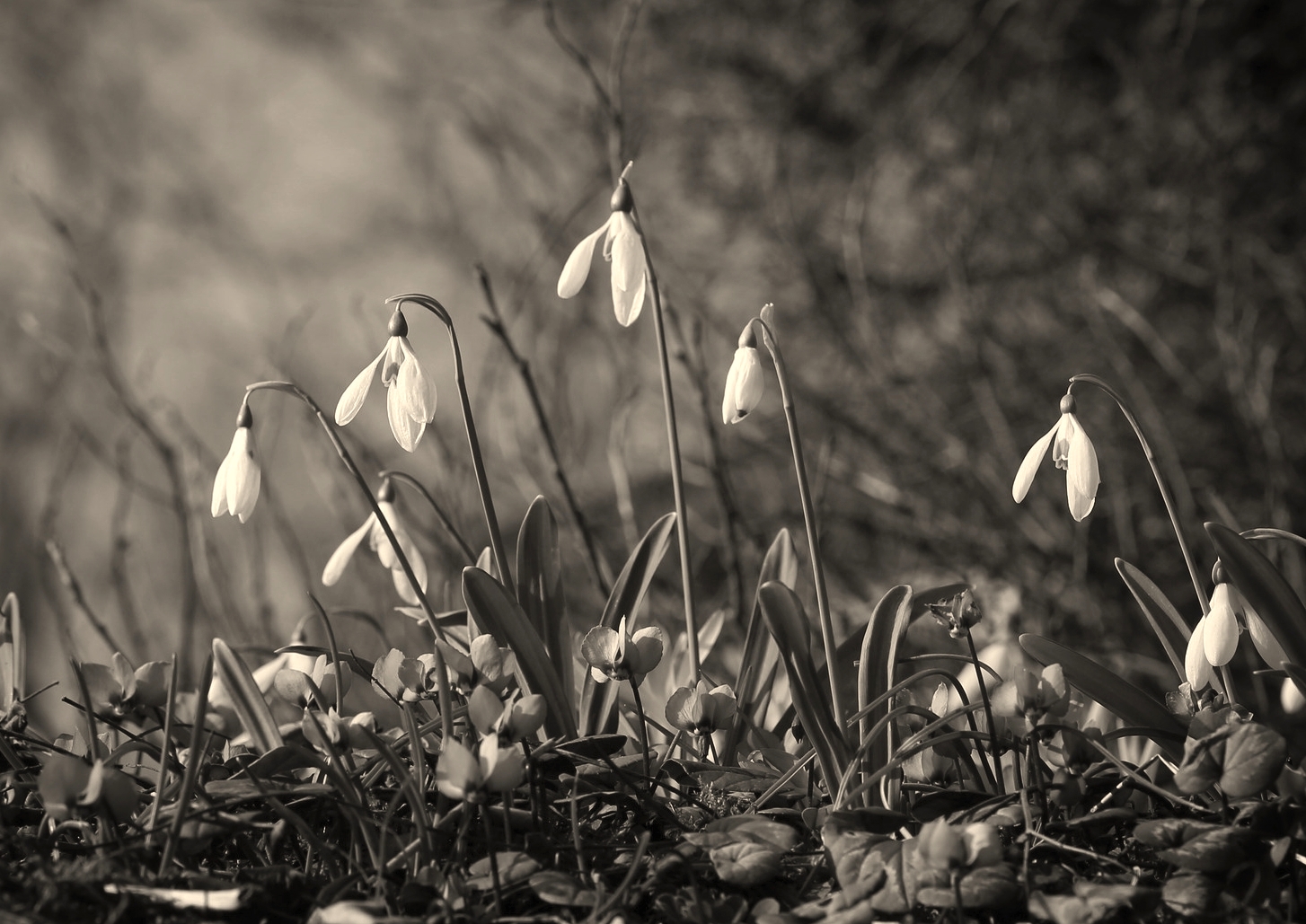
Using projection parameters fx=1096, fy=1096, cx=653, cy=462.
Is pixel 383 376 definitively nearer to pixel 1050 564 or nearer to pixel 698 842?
pixel 698 842

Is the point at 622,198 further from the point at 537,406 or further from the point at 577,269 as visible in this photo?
the point at 537,406

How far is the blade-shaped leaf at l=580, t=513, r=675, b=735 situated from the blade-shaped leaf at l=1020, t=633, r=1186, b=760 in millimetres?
491

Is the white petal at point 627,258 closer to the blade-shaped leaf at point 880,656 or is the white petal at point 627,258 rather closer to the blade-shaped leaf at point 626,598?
the blade-shaped leaf at point 626,598

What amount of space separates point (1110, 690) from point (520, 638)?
Result: 660 millimetres

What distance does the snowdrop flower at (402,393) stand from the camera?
50.4 inches

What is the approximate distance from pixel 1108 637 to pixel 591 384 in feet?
7.74

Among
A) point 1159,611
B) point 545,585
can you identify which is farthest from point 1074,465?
point 545,585

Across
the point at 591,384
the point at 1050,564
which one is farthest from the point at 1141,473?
the point at 591,384

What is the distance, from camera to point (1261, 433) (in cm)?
329

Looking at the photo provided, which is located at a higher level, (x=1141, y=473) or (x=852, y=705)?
(x=1141, y=473)

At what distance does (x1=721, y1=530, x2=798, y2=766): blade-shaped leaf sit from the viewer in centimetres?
134

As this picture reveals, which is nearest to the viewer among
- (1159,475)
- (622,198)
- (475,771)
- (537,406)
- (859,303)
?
(475,771)

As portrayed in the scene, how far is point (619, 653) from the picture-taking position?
1172 mm

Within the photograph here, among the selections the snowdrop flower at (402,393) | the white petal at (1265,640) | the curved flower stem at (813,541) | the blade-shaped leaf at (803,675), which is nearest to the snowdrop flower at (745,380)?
the curved flower stem at (813,541)
